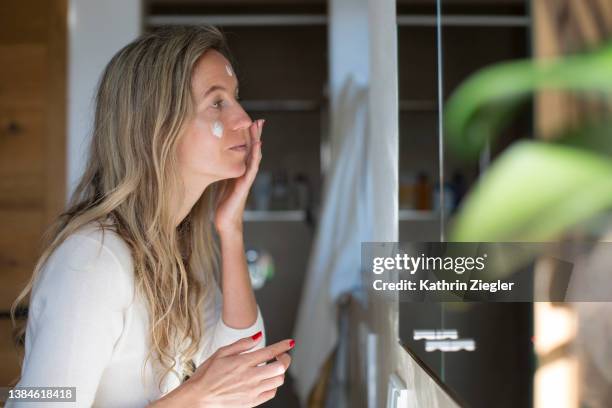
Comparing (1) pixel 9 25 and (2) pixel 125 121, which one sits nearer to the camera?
(2) pixel 125 121

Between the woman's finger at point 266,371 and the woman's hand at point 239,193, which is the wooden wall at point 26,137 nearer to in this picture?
the woman's hand at point 239,193

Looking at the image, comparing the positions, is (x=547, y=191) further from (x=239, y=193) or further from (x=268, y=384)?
(x=239, y=193)

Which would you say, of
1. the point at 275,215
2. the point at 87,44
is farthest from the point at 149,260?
the point at 275,215

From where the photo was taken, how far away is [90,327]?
0.94 m

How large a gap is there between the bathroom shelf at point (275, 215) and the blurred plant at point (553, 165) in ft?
8.91

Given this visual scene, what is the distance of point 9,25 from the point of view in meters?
2.38

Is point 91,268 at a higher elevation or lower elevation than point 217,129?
lower

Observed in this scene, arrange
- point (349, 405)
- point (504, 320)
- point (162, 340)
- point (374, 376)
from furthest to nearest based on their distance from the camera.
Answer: point (349, 405)
point (374, 376)
point (162, 340)
point (504, 320)

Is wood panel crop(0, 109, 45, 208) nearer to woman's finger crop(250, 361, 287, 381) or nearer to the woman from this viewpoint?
the woman

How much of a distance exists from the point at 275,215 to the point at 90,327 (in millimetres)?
2168

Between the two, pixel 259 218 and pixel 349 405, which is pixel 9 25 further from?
pixel 349 405

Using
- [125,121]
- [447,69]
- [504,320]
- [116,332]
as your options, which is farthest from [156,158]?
[504,320]

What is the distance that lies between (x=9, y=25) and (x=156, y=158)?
161 cm

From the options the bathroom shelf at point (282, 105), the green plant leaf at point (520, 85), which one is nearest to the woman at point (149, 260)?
the green plant leaf at point (520, 85)
